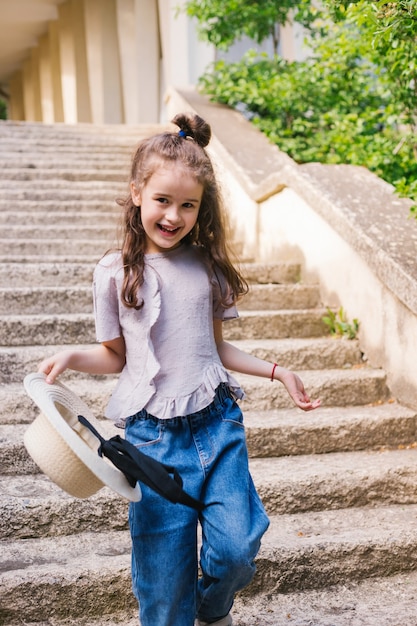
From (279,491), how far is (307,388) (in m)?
0.78

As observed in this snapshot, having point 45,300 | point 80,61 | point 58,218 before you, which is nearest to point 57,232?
point 58,218

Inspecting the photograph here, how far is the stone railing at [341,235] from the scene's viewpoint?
3573mm

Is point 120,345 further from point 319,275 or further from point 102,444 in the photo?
point 319,275

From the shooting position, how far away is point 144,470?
1762 mm

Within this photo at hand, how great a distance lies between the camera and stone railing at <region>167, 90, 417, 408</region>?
Result: 11.7ft

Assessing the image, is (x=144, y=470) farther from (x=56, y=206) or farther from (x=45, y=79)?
(x=45, y=79)

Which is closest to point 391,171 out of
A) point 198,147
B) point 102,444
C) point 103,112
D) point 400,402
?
point 400,402

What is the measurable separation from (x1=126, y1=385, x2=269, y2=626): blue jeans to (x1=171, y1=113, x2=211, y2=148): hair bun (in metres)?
0.73

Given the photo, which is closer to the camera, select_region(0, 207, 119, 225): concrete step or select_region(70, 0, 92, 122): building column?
select_region(0, 207, 119, 225): concrete step

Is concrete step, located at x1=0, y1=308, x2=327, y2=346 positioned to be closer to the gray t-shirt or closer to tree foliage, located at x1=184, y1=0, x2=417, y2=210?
tree foliage, located at x1=184, y1=0, x2=417, y2=210

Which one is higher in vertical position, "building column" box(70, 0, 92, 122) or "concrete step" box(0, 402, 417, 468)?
"building column" box(70, 0, 92, 122)

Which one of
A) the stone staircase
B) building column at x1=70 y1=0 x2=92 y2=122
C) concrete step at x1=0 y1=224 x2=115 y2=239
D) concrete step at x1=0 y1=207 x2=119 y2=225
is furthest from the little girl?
building column at x1=70 y1=0 x2=92 y2=122

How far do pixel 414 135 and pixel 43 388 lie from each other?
311 centimetres

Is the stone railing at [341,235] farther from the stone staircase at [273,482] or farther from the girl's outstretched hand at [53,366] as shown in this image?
the girl's outstretched hand at [53,366]
